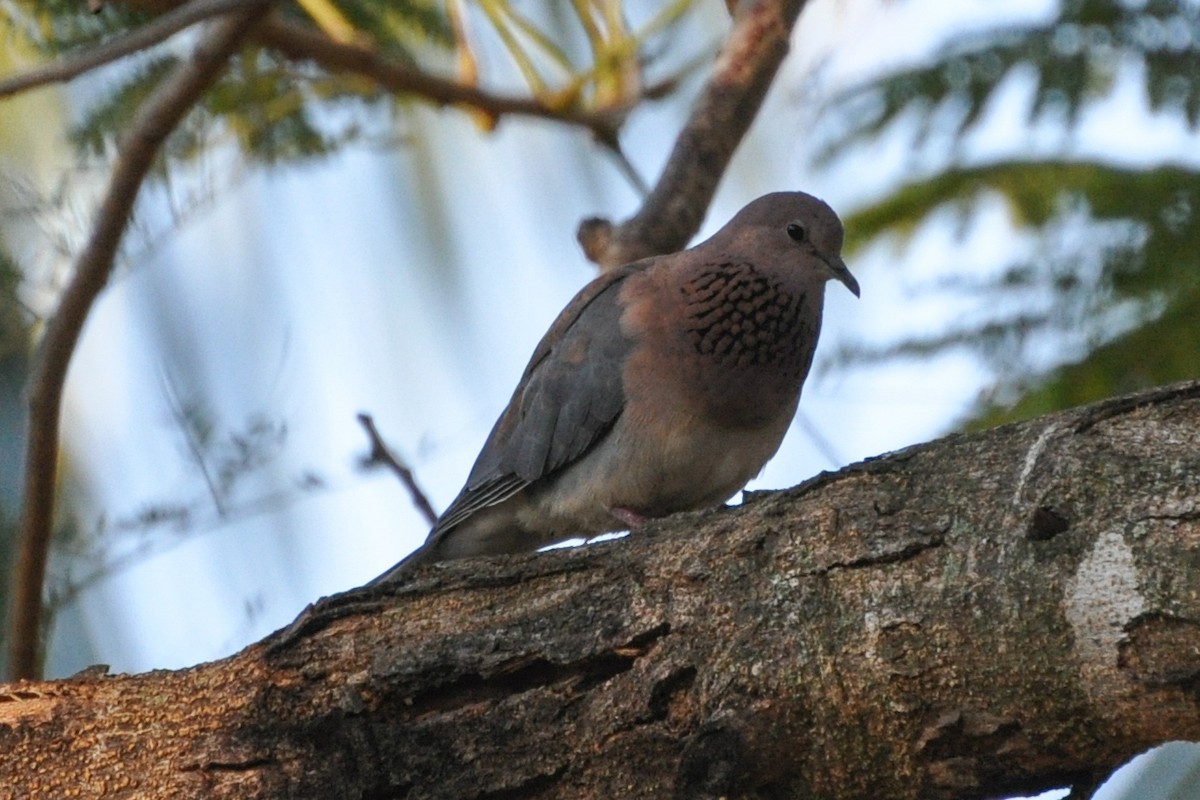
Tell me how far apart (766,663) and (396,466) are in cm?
157

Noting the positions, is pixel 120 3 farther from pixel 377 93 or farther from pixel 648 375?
pixel 648 375

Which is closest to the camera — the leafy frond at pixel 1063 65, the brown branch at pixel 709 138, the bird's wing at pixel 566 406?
the leafy frond at pixel 1063 65

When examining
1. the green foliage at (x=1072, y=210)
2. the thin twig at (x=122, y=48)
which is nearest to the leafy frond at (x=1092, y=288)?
the green foliage at (x=1072, y=210)

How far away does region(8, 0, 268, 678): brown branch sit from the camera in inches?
121

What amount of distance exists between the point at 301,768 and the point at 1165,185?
75.3 inches

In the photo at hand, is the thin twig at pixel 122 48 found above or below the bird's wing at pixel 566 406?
above

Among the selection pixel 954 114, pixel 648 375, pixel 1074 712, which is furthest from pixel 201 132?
pixel 1074 712

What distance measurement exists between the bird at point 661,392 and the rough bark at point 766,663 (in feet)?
3.53

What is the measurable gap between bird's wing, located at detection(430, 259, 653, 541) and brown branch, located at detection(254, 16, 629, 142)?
0.59 meters

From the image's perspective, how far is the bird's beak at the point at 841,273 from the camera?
140 inches

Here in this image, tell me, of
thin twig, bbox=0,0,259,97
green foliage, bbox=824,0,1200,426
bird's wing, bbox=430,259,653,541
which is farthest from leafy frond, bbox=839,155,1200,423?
thin twig, bbox=0,0,259,97

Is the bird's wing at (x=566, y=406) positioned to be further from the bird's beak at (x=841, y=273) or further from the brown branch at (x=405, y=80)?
the brown branch at (x=405, y=80)

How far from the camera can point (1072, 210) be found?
2.99 metres

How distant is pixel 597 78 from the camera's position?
157 inches
